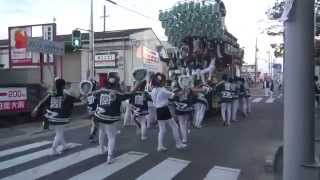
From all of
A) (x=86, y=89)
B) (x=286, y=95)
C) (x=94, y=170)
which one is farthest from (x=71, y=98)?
(x=286, y=95)

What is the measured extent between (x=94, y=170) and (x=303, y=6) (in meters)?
6.23

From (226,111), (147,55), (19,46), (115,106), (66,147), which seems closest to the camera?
(115,106)

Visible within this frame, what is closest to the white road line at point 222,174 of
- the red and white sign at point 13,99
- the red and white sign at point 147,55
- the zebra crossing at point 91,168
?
the zebra crossing at point 91,168

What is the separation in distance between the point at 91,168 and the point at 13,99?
10177mm

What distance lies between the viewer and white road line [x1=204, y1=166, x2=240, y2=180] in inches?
386

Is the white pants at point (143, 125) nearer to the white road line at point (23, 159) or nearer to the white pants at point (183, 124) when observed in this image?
the white pants at point (183, 124)

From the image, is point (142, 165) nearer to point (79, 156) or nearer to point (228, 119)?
point (79, 156)

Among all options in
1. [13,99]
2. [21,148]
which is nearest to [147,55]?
[13,99]

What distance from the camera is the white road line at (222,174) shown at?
9.81m

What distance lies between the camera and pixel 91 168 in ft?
34.5

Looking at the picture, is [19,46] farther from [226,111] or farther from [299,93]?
[299,93]

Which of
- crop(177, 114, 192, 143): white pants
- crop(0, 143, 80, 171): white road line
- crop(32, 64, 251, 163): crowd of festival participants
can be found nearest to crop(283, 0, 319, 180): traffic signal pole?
crop(32, 64, 251, 163): crowd of festival participants

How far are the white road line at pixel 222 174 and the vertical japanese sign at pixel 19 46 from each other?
16.7 meters

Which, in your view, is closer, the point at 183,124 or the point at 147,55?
the point at 183,124
